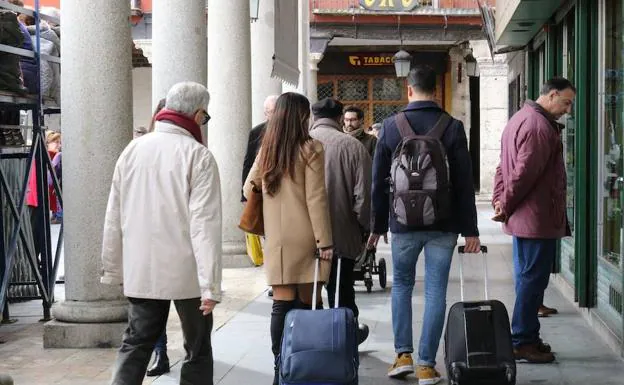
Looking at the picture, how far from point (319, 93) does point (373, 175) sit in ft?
88.4

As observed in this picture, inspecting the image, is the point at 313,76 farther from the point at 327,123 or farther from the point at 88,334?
the point at 327,123

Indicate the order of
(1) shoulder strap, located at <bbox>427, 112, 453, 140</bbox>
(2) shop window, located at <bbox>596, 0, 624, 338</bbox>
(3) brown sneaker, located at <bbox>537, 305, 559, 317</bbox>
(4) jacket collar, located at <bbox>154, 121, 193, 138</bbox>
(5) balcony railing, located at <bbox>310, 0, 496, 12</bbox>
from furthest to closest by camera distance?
(5) balcony railing, located at <bbox>310, 0, 496, 12</bbox>, (3) brown sneaker, located at <bbox>537, 305, 559, 317</bbox>, (2) shop window, located at <bbox>596, 0, 624, 338</bbox>, (1) shoulder strap, located at <bbox>427, 112, 453, 140</bbox>, (4) jacket collar, located at <bbox>154, 121, 193, 138</bbox>

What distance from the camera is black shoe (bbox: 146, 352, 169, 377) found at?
7.82 meters

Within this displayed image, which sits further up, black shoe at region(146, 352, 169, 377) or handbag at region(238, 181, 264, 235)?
handbag at region(238, 181, 264, 235)

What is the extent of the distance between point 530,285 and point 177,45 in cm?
450

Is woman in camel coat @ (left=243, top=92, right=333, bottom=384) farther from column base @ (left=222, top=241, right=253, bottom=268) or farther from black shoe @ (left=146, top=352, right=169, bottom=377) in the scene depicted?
column base @ (left=222, top=241, right=253, bottom=268)

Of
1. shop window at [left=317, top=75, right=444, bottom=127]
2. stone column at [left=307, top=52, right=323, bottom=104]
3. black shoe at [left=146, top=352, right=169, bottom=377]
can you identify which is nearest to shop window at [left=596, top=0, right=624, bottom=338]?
black shoe at [left=146, top=352, right=169, bottom=377]

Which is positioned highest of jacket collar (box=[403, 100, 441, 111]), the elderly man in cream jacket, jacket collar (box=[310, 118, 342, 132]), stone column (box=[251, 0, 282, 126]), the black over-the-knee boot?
stone column (box=[251, 0, 282, 126])

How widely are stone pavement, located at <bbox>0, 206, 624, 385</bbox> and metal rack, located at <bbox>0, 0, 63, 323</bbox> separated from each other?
0.35 meters

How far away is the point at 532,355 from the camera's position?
8125 millimetres

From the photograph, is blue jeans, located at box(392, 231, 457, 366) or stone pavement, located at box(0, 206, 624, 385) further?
stone pavement, located at box(0, 206, 624, 385)

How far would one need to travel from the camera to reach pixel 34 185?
1102 centimetres

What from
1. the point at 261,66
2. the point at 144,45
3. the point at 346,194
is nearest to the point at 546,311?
the point at 346,194

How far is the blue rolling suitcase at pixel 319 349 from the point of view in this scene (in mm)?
6406
